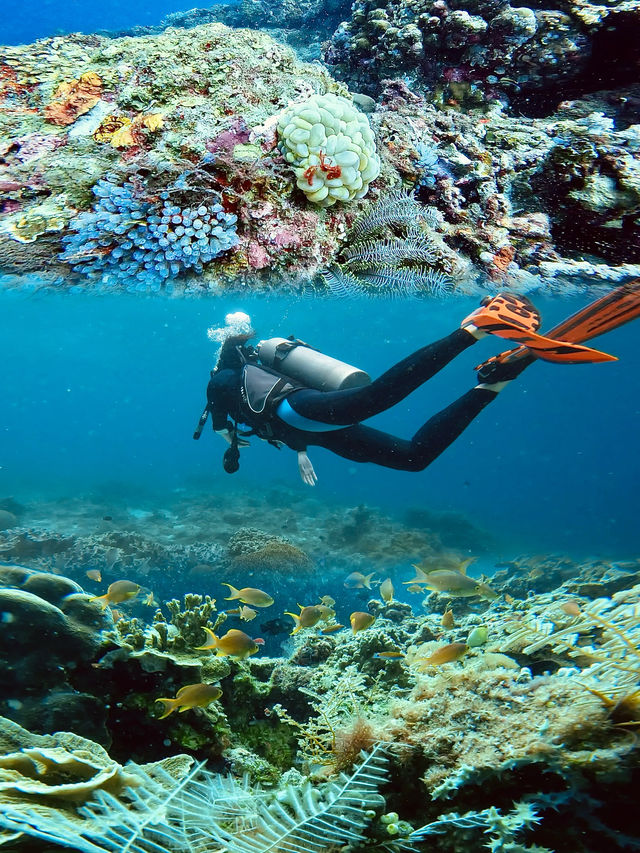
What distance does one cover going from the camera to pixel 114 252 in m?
4.39

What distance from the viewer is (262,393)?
618 cm

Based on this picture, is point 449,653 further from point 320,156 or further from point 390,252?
point 320,156

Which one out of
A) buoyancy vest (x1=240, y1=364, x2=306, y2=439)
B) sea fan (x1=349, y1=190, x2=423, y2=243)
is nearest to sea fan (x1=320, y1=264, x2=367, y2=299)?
sea fan (x1=349, y1=190, x2=423, y2=243)

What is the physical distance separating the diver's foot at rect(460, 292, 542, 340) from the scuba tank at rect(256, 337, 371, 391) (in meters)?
1.59

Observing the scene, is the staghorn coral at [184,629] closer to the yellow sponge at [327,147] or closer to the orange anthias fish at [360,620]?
the orange anthias fish at [360,620]

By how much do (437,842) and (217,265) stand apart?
5.05m

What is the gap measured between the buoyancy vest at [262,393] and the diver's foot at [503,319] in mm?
2524

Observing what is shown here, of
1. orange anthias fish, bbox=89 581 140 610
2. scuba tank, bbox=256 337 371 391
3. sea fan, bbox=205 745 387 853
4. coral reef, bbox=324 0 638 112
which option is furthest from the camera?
scuba tank, bbox=256 337 371 391

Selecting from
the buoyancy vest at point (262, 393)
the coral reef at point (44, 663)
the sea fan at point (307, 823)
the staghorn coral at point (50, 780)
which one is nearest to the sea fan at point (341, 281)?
the buoyancy vest at point (262, 393)

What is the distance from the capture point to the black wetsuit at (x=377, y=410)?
17.1ft

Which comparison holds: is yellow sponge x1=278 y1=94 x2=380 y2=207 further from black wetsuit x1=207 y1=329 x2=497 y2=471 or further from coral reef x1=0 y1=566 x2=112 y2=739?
coral reef x1=0 y1=566 x2=112 y2=739

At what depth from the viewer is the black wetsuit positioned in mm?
5215

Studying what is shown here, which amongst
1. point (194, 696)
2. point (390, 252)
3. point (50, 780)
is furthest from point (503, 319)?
point (50, 780)

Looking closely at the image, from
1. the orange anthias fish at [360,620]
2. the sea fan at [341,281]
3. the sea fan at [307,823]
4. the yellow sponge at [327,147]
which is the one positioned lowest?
the orange anthias fish at [360,620]
